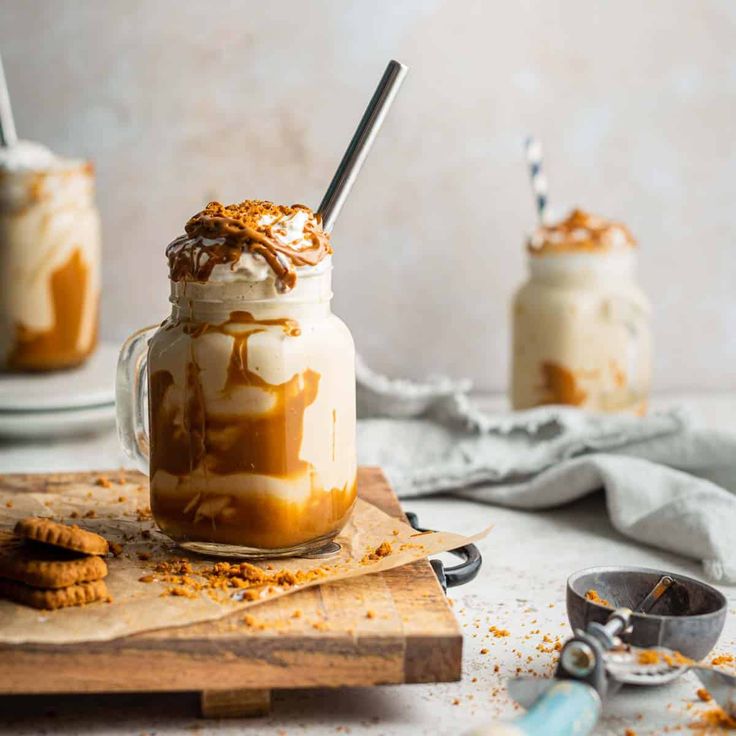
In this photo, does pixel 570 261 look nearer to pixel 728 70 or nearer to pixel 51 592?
pixel 728 70

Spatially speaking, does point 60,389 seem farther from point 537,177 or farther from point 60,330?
point 537,177

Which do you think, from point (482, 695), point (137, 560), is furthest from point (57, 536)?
point (482, 695)

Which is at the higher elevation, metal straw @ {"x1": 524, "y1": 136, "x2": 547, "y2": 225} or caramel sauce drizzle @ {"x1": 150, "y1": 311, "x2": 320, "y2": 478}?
metal straw @ {"x1": 524, "y1": 136, "x2": 547, "y2": 225}

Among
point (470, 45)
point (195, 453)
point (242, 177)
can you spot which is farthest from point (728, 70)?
point (195, 453)

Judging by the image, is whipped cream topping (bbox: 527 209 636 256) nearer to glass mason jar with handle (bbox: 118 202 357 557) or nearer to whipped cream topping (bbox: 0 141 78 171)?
whipped cream topping (bbox: 0 141 78 171)

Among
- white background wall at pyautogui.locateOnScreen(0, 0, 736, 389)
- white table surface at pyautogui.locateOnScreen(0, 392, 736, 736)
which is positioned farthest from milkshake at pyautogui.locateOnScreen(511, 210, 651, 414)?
white table surface at pyautogui.locateOnScreen(0, 392, 736, 736)

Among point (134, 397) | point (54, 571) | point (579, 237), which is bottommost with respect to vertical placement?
point (54, 571)
